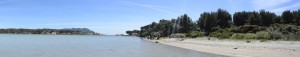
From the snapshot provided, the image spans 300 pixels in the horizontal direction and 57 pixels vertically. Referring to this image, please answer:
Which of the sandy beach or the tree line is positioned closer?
the sandy beach

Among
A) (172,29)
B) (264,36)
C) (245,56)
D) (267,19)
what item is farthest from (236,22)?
(245,56)

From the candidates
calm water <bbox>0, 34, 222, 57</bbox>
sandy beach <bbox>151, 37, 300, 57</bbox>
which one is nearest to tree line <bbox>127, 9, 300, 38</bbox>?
calm water <bbox>0, 34, 222, 57</bbox>

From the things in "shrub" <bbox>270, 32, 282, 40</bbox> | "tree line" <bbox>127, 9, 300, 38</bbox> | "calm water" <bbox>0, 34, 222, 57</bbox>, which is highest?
"tree line" <bbox>127, 9, 300, 38</bbox>

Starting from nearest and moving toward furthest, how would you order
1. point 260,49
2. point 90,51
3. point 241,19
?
1. point 260,49
2. point 90,51
3. point 241,19

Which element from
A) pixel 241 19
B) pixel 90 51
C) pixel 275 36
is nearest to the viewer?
pixel 90 51

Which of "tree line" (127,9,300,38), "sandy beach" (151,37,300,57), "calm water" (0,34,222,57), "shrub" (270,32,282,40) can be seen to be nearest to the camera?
"sandy beach" (151,37,300,57)

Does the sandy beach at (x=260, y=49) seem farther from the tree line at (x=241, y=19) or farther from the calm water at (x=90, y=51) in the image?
the tree line at (x=241, y=19)

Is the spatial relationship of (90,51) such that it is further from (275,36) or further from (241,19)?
(241,19)

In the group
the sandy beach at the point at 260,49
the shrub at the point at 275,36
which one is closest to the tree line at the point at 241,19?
the shrub at the point at 275,36

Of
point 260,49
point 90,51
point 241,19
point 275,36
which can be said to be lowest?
point 90,51

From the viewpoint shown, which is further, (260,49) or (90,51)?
(90,51)

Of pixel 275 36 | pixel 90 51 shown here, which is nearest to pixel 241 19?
pixel 275 36

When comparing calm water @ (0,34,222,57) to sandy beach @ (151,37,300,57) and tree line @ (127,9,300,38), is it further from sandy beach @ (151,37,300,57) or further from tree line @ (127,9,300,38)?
tree line @ (127,9,300,38)

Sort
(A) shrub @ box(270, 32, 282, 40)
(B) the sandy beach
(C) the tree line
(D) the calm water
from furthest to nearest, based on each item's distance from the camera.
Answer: (C) the tree line → (A) shrub @ box(270, 32, 282, 40) → (D) the calm water → (B) the sandy beach
